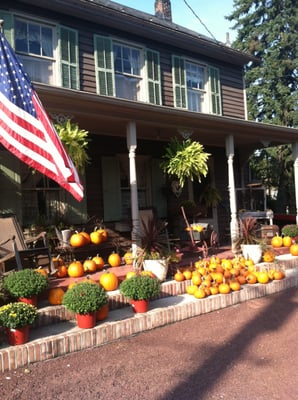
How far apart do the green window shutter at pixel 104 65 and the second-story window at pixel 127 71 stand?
12.1 inches

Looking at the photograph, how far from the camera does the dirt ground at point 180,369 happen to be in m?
2.83

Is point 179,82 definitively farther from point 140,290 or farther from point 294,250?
point 140,290

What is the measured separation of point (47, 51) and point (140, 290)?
6.02 m

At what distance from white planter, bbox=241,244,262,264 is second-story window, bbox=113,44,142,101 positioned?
478 cm

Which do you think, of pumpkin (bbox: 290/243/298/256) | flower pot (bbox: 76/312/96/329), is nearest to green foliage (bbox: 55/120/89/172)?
flower pot (bbox: 76/312/96/329)

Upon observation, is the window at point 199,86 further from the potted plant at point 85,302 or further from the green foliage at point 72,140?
the potted plant at point 85,302

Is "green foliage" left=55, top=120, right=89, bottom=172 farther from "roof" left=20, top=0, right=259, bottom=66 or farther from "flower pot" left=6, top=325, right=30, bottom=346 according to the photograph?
"roof" left=20, top=0, right=259, bottom=66

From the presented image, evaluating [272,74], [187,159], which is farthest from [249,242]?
[272,74]

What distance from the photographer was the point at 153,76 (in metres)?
9.41

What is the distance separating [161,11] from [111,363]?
1263 centimetres

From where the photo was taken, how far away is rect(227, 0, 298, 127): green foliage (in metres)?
19.6

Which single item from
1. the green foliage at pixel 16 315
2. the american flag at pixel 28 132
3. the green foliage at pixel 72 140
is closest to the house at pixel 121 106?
the green foliage at pixel 72 140

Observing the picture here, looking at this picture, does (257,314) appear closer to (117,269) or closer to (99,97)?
(117,269)

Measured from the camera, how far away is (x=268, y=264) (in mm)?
6449
